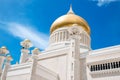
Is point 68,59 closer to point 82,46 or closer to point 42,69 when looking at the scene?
point 42,69

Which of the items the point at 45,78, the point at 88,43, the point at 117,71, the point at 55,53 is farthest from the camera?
the point at 88,43

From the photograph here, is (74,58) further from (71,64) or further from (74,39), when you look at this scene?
(74,39)

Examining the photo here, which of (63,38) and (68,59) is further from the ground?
(63,38)

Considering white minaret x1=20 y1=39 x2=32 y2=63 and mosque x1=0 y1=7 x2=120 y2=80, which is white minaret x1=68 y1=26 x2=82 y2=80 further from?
white minaret x1=20 y1=39 x2=32 y2=63

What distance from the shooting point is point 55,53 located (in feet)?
95.1

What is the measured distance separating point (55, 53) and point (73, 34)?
4.23 m

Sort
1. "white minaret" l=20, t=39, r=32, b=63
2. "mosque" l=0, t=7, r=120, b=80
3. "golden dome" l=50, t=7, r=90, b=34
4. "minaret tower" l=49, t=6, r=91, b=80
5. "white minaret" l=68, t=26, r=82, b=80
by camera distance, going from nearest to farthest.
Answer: "mosque" l=0, t=7, r=120, b=80, "white minaret" l=68, t=26, r=82, b=80, "minaret tower" l=49, t=6, r=91, b=80, "white minaret" l=20, t=39, r=32, b=63, "golden dome" l=50, t=7, r=90, b=34

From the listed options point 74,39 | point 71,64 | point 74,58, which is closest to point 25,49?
point 74,39

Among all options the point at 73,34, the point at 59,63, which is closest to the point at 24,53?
the point at 59,63

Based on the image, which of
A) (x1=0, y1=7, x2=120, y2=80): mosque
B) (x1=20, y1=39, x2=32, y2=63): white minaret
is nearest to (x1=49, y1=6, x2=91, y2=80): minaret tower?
(x1=0, y1=7, x2=120, y2=80): mosque

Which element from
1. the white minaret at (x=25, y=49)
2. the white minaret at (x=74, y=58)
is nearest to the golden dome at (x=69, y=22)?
the white minaret at (x=25, y=49)

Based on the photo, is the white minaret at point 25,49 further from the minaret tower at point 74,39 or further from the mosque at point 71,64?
the mosque at point 71,64

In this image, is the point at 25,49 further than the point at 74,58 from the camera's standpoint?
Yes

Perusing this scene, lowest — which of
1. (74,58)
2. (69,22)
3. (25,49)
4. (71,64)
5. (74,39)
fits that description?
(71,64)
